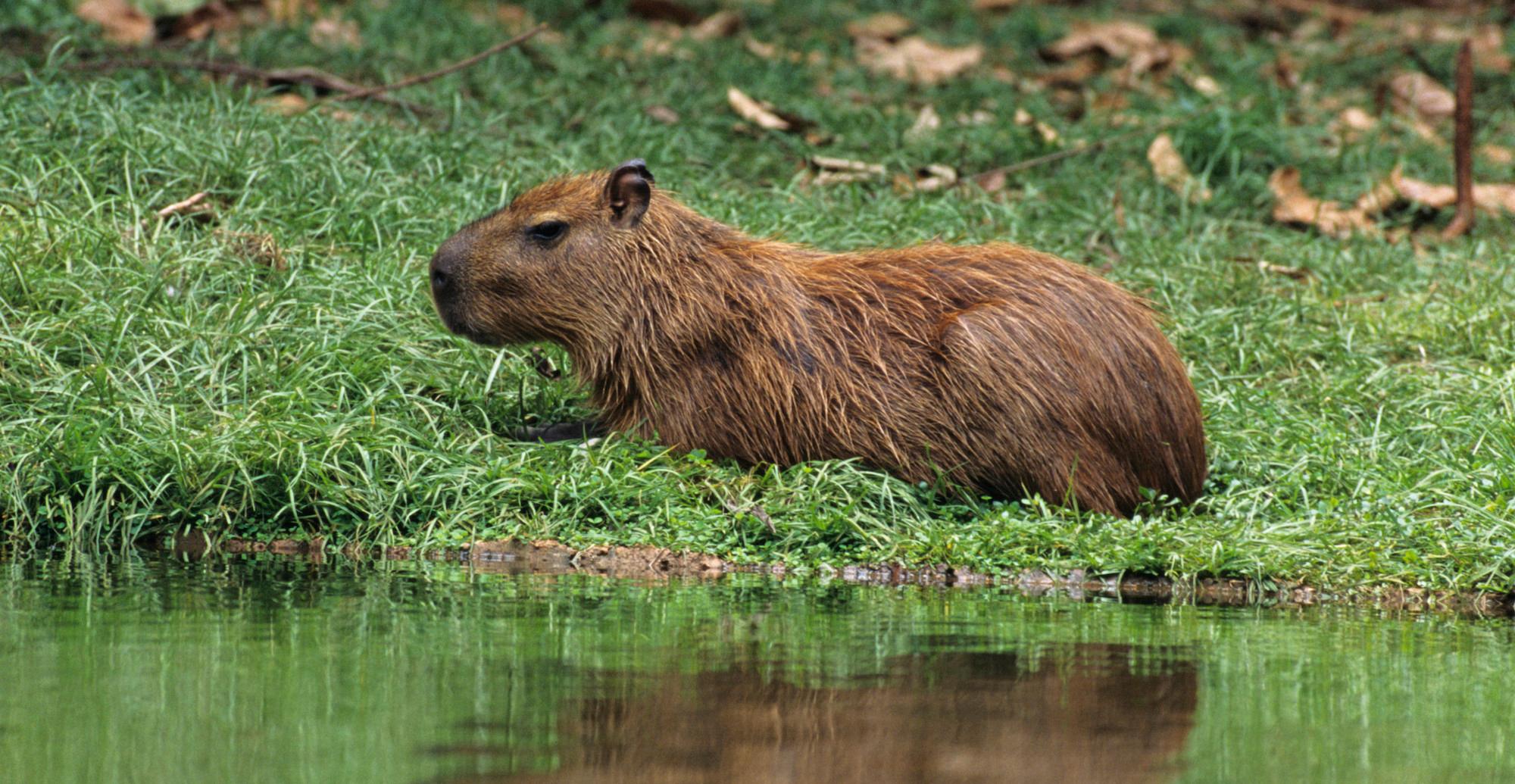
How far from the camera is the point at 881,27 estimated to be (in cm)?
1180

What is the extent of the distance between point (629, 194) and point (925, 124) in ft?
13.0

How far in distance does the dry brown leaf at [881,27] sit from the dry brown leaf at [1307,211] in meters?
3.43

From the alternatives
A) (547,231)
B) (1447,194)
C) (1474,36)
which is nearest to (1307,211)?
(1447,194)

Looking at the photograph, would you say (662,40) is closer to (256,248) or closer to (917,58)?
(917,58)

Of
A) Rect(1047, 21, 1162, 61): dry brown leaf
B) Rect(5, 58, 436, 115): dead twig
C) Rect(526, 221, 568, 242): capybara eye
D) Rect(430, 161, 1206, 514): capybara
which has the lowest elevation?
Rect(430, 161, 1206, 514): capybara

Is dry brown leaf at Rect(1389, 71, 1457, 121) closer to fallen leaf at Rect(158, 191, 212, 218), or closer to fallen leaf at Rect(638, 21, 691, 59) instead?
fallen leaf at Rect(638, 21, 691, 59)

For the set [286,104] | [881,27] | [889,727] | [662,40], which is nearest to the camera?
[889,727]

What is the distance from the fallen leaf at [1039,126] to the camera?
9328mm

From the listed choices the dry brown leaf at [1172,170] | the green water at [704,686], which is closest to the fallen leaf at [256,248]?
the green water at [704,686]

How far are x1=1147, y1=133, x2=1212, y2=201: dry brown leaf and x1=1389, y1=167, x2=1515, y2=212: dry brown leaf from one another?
40.2 inches

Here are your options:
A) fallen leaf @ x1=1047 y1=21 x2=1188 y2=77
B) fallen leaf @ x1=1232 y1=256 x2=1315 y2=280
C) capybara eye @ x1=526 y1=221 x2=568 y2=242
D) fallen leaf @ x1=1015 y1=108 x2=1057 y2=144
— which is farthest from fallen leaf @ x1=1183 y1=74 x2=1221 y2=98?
capybara eye @ x1=526 y1=221 x2=568 y2=242

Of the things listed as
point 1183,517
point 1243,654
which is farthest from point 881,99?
point 1243,654

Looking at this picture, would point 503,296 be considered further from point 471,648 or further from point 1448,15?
point 1448,15

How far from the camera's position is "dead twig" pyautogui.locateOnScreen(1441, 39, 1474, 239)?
8.56m
